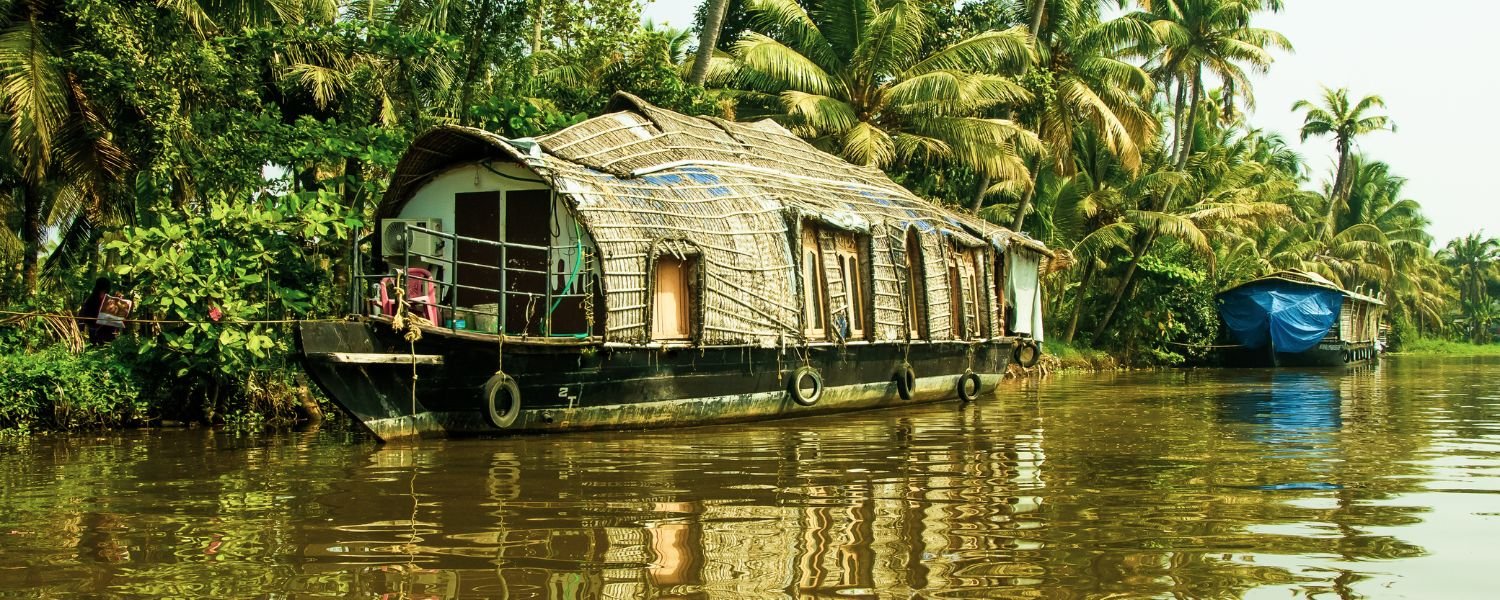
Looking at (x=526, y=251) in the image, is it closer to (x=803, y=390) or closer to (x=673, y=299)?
(x=673, y=299)

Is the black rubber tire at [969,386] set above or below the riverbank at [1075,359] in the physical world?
below

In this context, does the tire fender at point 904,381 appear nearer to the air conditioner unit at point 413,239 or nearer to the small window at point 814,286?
the small window at point 814,286

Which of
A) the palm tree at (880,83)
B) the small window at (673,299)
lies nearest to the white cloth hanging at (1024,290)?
the palm tree at (880,83)

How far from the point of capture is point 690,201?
36.1ft

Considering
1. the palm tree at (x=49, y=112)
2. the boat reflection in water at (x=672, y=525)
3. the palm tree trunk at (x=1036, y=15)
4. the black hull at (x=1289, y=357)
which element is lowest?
the boat reflection in water at (x=672, y=525)

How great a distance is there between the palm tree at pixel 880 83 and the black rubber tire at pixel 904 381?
4.86m

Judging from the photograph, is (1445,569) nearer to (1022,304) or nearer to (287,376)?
(287,376)

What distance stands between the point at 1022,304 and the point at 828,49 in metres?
4.94

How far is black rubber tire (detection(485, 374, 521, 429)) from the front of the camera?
923cm

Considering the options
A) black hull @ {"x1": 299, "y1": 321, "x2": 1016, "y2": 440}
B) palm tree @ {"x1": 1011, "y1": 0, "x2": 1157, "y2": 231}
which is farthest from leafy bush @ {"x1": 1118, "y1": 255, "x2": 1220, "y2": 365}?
black hull @ {"x1": 299, "y1": 321, "x2": 1016, "y2": 440}

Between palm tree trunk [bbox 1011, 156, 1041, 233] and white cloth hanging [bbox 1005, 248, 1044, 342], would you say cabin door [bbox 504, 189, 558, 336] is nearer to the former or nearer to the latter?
white cloth hanging [bbox 1005, 248, 1044, 342]

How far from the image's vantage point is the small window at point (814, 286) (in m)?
12.2

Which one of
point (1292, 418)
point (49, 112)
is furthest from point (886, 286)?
point (49, 112)

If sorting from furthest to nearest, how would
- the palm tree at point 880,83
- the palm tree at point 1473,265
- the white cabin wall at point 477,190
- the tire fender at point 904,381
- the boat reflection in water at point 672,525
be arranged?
the palm tree at point 1473,265, the palm tree at point 880,83, the tire fender at point 904,381, the white cabin wall at point 477,190, the boat reflection in water at point 672,525
